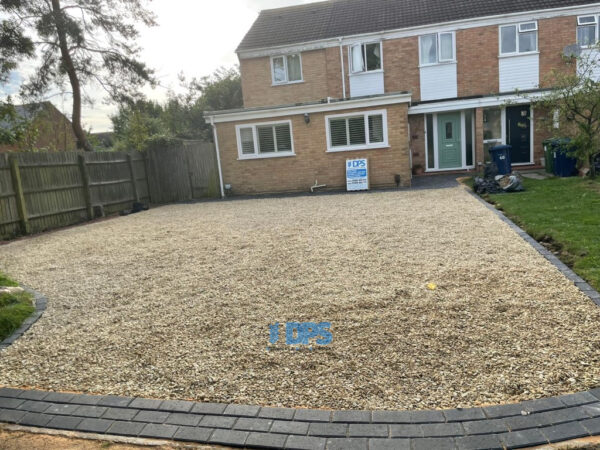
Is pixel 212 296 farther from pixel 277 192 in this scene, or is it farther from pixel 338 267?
pixel 277 192

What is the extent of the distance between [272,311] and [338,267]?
5.31 feet

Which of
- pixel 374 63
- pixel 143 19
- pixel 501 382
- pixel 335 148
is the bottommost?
pixel 501 382

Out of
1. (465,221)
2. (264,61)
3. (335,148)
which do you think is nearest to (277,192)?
(335,148)

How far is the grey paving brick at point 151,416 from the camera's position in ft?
9.28

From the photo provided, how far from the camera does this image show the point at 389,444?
247cm

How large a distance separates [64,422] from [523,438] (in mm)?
2730

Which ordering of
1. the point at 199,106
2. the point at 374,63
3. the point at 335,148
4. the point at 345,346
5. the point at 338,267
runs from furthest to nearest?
1. the point at 199,106
2. the point at 374,63
3. the point at 335,148
4. the point at 338,267
5. the point at 345,346

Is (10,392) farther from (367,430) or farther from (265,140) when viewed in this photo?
(265,140)

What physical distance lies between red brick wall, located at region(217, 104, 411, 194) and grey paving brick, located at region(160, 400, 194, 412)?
43.9 ft

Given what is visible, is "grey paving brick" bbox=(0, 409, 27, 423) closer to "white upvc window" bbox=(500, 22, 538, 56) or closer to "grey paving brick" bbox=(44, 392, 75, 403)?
"grey paving brick" bbox=(44, 392, 75, 403)

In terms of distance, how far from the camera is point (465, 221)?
8359 millimetres

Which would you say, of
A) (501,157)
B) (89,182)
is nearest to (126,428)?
(89,182)

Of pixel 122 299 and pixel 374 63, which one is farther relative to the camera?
pixel 374 63

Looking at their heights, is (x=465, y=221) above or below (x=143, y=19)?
below
